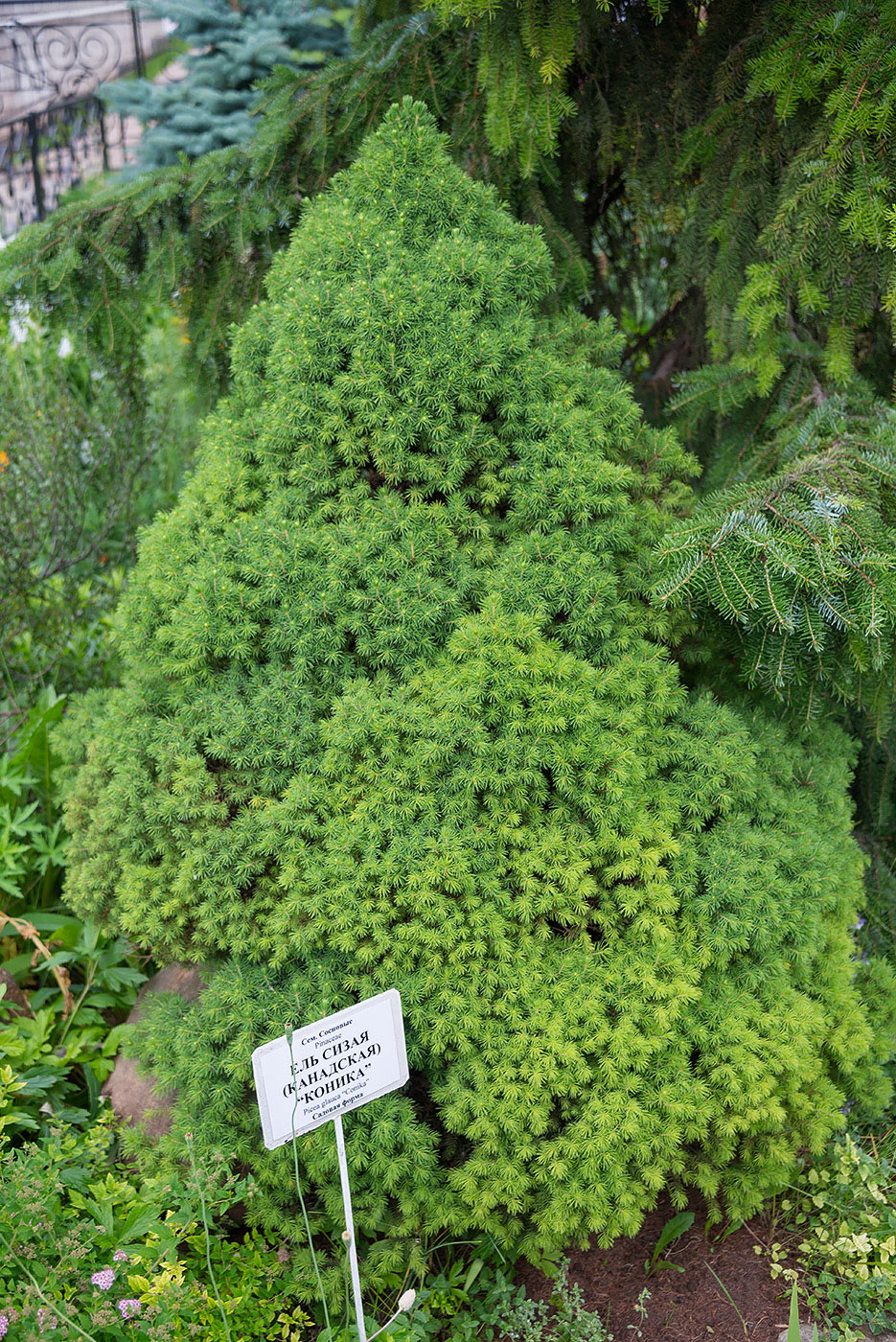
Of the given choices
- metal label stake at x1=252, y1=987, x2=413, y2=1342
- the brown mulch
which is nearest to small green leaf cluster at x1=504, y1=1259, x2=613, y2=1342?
the brown mulch

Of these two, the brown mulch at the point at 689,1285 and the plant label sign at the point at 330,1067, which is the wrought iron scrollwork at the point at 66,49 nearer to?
the plant label sign at the point at 330,1067

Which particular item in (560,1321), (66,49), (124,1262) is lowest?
(560,1321)

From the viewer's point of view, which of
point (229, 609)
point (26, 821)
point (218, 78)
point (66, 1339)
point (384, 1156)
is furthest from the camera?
point (218, 78)

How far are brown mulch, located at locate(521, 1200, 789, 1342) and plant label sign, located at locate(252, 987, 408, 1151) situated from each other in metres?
0.82

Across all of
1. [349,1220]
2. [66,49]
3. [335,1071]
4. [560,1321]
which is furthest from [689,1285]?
[66,49]

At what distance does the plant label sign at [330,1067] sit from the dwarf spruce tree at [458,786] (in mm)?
151

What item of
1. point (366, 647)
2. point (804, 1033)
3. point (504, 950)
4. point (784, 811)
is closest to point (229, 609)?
point (366, 647)

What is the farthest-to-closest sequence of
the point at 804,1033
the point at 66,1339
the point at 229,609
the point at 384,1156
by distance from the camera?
the point at 229,609
the point at 804,1033
the point at 384,1156
the point at 66,1339

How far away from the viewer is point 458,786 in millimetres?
2105

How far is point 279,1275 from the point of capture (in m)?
2.06

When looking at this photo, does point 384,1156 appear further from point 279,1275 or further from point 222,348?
point 222,348

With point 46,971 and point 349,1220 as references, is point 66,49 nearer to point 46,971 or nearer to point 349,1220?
point 46,971

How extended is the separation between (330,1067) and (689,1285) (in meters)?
1.16

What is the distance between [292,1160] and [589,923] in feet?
2.74
